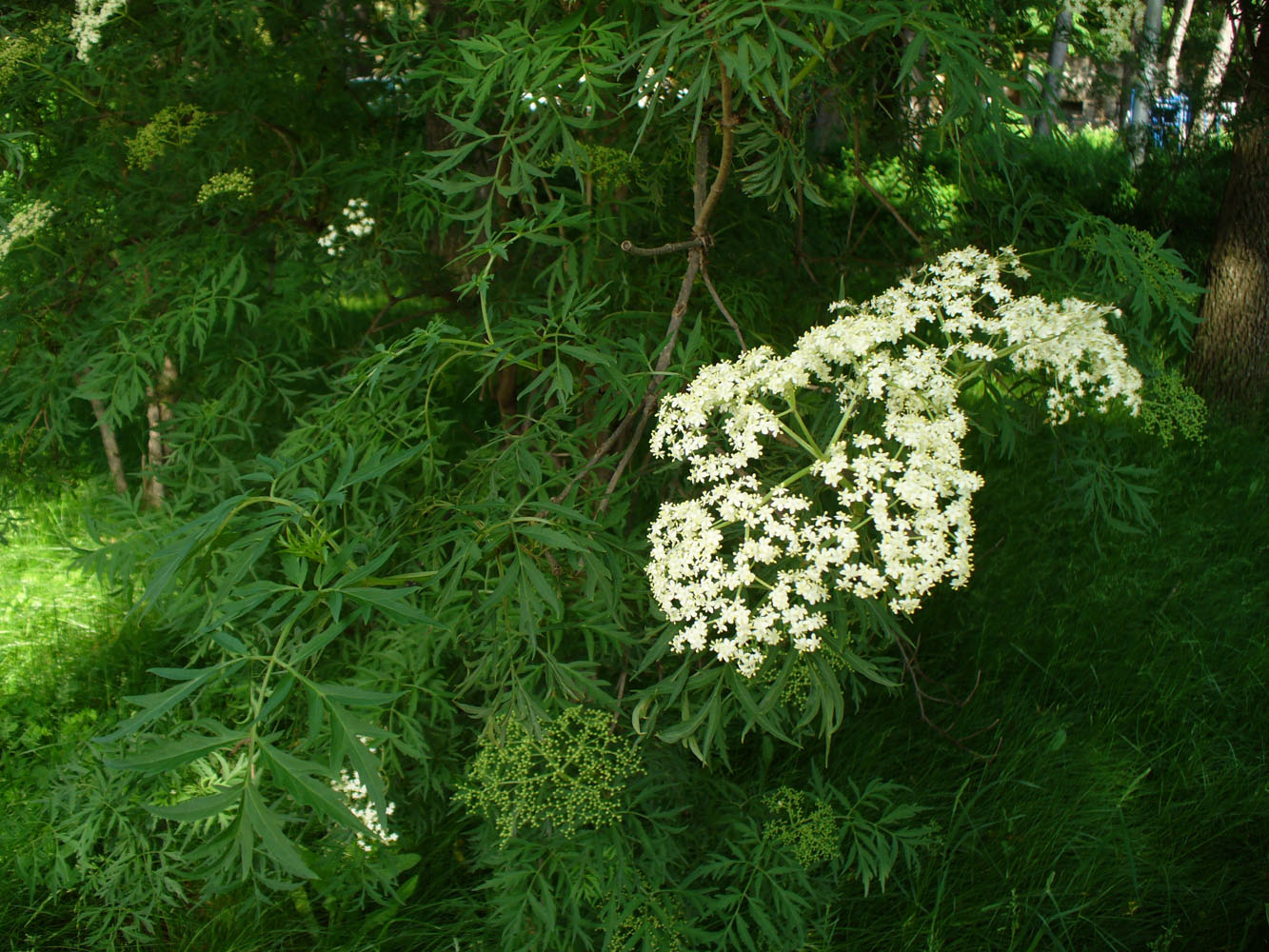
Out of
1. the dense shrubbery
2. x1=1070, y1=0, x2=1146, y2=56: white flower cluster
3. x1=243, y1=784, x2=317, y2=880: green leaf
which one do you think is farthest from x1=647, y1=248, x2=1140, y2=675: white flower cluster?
x1=1070, y1=0, x2=1146, y2=56: white flower cluster

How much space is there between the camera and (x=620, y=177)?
2389 mm

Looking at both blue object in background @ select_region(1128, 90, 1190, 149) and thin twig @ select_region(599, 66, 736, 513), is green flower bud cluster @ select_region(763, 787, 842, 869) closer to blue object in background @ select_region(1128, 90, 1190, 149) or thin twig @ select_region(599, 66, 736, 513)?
thin twig @ select_region(599, 66, 736, 513)

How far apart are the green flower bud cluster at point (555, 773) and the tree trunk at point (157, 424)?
1474mm

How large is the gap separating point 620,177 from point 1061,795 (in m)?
2.31

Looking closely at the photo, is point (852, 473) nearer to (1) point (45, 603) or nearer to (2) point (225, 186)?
(2) point (225, 186)

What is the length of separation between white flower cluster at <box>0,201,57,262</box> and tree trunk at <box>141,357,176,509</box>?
51 cm

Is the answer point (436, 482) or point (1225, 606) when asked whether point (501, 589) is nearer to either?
point (436, 482)

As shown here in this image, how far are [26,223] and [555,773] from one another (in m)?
2.08

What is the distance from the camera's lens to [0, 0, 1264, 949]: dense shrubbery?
1516 mm

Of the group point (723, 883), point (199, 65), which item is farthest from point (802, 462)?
point (199, 65)

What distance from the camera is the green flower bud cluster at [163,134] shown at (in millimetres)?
2607

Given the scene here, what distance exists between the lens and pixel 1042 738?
307 cm

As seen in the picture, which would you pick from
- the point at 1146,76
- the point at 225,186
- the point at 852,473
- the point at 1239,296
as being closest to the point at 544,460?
the point at 852,473

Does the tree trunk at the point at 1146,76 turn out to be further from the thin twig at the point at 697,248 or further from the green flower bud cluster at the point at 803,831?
the green flower bud cluster at the point at 803,831
